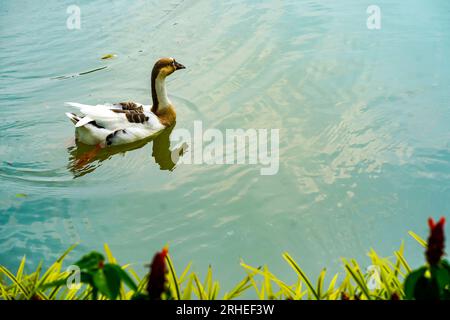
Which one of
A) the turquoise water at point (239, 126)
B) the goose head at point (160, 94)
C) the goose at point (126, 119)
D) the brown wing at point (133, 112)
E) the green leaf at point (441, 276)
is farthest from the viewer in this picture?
the goose head at point (160, 94)

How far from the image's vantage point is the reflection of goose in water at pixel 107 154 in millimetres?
6449

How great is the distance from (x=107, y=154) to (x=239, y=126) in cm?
155

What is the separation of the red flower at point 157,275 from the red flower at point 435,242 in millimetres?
888

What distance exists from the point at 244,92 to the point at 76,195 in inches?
109

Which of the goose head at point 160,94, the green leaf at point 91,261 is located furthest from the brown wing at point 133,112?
the green leaf at point 91,261

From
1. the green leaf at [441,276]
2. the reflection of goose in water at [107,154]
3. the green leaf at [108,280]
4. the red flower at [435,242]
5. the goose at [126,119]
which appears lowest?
the reflection of goose in water at [107,154]

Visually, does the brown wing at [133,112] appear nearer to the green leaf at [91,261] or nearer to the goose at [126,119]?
the goose at [126,119]

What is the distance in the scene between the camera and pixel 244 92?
764 centimetres

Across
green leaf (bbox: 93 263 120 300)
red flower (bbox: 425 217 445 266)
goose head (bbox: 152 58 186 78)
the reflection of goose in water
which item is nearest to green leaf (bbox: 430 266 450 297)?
red flower (bbox: 425 217 445 266)

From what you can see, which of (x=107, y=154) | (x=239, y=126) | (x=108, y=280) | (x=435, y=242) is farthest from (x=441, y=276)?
(x=107, y=154)

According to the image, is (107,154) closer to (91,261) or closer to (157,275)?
(91,261)

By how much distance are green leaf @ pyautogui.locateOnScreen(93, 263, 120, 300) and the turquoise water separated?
7.90 feet

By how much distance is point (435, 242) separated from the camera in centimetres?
197

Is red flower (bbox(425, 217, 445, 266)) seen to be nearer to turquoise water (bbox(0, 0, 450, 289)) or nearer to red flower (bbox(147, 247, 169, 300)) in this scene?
red flower (bbox(147, 247, 169, 300))
